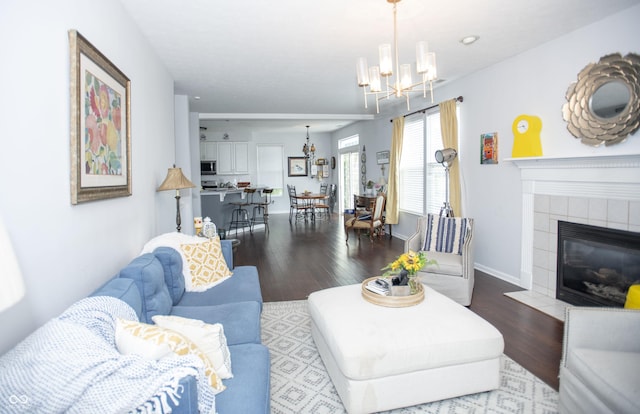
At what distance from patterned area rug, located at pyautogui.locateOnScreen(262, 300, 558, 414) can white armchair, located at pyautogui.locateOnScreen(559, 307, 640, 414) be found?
0.26 m

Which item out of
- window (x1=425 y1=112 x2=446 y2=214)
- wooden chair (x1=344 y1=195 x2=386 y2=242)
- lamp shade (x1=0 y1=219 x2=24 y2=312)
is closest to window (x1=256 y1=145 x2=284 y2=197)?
wooden chair (x1=344 y1=195 x2=386 y2=242)

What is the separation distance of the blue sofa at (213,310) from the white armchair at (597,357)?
1.51 meters

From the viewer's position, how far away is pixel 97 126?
224 centimetres

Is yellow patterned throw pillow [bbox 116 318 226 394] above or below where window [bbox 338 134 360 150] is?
below

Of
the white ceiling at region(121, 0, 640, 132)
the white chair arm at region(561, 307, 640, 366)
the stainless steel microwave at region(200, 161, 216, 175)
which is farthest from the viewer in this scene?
the stainless steel microwave at region(200, 161, 216, 175)

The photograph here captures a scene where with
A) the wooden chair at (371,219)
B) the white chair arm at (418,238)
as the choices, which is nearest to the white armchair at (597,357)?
the white chair arm at (418,238)

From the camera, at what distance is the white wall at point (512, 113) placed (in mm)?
3328

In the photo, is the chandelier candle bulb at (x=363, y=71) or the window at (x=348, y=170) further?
the window at (x=348, y=170)

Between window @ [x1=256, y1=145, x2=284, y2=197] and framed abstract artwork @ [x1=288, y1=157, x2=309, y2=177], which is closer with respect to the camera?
window @ [x1=256, y1=145, x2=284, y2=197]

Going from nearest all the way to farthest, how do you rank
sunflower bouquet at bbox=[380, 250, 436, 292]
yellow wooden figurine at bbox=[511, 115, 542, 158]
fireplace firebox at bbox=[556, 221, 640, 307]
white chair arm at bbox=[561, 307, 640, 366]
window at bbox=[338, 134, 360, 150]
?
white chair arm at bbox=[561, 307, 640, 366], sunflower bouquet at bbox=[380, 250, 436, 292], fireplace firebox at bbox=[556, 221, 640, 307], yellow wooden figurine at bbox=[511, 115, 542, 158], window at bbox=[338, 134, 360, 150]

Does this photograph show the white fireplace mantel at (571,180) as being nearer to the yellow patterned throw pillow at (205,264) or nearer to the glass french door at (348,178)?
the yellow patterned throw pillow at (205,264)

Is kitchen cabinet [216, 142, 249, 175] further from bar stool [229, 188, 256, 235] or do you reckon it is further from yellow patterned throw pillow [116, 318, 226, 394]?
yellow patterned throw pillow [116, 318, 226, 394]

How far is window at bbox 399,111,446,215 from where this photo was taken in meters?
6.04

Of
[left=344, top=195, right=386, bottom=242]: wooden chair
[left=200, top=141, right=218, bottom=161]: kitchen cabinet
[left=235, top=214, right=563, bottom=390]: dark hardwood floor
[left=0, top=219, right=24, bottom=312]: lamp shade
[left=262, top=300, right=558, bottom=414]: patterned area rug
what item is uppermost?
[left=200, top=141, right=218, bottom=161]: kitchen cabinet
